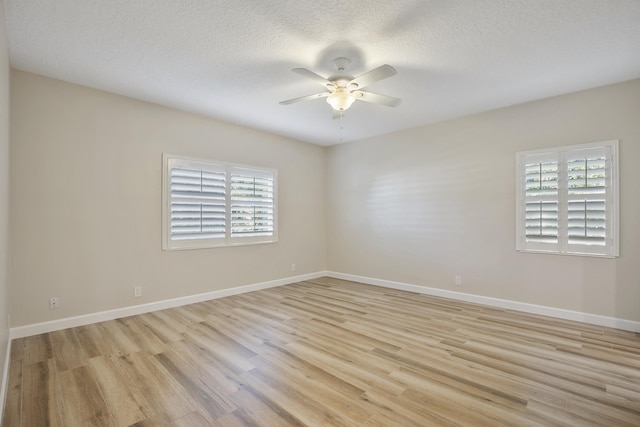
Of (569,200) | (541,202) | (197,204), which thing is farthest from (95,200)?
(569,200)

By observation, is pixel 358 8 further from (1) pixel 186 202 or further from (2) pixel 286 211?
(2) pixel 286 211

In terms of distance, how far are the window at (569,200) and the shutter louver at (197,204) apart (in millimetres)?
4164

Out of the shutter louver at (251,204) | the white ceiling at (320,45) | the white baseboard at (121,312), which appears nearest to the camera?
the white ceiling at (320,45)

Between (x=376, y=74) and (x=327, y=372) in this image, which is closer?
(x=327, y=372)

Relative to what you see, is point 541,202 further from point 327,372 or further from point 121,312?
point 121,312

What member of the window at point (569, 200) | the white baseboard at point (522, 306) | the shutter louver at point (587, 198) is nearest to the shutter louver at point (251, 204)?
the white baseboard at point (522, 306)

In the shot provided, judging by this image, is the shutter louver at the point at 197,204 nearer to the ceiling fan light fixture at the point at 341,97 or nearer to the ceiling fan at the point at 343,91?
the ceiling fan at the point at 343,91

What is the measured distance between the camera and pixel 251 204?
16.5 ft

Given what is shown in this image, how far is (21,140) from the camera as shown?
309cm

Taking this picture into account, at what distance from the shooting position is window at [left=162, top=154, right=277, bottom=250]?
4.11m

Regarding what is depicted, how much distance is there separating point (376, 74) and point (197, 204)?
9.98 feet

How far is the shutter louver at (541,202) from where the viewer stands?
12.2ft

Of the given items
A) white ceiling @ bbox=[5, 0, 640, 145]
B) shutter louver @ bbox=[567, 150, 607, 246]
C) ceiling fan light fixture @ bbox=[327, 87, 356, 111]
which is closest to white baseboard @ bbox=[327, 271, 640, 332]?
shutter louver @ bbox=[567, 150, 607, 246]

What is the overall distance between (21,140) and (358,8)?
3.53 meters
